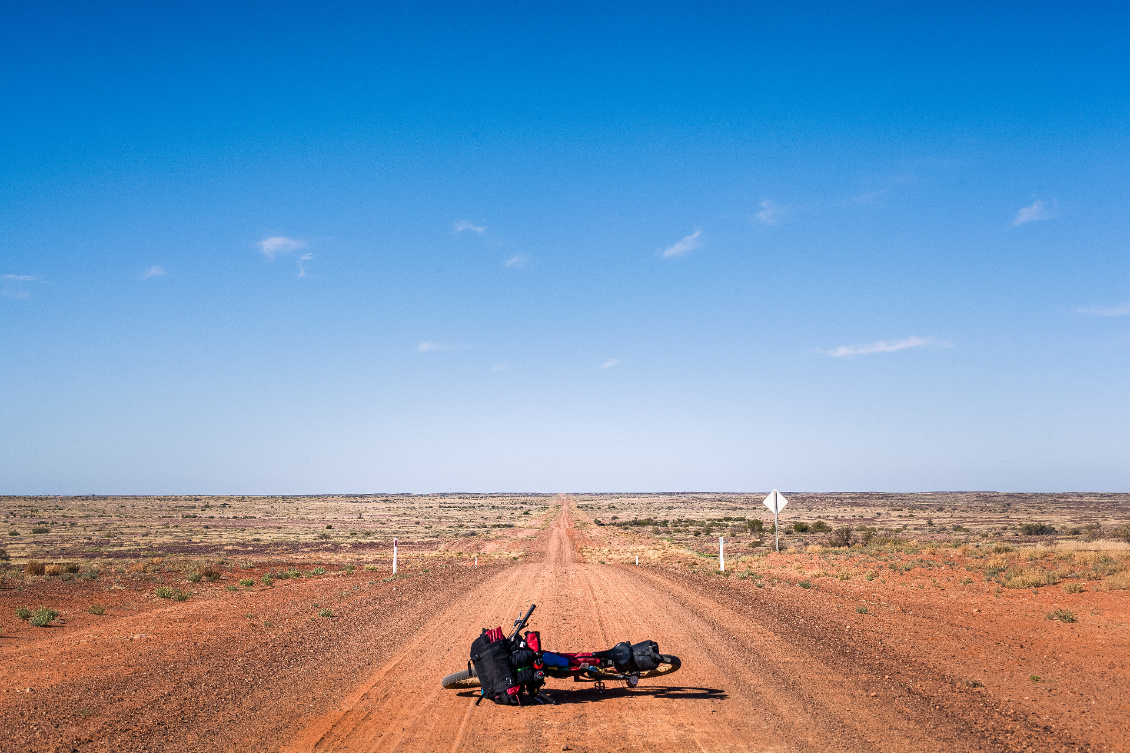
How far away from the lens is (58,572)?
23578 mm

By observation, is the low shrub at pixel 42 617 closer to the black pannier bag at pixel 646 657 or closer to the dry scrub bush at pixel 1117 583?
the black pannier bag at pixel 646 657

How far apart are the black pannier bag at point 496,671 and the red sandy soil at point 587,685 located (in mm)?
244

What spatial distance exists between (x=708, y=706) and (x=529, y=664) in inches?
83.8

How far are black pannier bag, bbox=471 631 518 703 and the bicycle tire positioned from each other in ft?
1.29

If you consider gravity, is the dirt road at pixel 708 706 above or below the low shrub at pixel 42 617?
above

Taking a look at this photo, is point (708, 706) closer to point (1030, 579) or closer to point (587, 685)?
point (587, 685)

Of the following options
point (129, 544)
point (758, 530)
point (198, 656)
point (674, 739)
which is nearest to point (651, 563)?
point (198, 656)

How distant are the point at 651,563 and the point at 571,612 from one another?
14.5 m

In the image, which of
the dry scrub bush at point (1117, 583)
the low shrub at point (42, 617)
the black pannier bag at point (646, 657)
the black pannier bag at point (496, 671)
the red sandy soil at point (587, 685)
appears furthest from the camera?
the dry scrub bush at point (1117, 583)

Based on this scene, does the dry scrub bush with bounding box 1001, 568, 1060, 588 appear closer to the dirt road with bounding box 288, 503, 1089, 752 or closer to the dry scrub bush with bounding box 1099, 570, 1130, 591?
the dry scrub bush with bounding box 1099, 570, 1130, 591

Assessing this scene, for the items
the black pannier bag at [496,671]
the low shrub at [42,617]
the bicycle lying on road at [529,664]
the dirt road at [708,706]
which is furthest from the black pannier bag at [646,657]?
the low shrub at [42,617]

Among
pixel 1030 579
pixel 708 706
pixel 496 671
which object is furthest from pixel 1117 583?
pixel 496 671

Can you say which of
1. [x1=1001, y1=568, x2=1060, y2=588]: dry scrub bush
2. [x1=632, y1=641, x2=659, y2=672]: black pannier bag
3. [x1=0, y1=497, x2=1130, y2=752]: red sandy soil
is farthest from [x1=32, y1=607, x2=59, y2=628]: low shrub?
[x1=1001, y1=568, x2=1060, y2=588]: dry scrub bush

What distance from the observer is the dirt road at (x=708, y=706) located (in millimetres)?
6984
